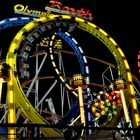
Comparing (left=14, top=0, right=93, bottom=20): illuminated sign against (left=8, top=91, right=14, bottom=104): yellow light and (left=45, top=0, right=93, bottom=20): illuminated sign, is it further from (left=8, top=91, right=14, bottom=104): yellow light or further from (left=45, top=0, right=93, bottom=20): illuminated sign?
(left=8, top=91, right=14, bottom=104): yellow light

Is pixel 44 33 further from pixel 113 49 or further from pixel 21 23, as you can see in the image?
pixel 113 49

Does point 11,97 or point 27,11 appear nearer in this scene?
point 11,97

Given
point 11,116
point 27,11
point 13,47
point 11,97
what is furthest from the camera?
point 27,11

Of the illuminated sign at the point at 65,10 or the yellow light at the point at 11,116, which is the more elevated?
the illuminated sign at the point at 65,10

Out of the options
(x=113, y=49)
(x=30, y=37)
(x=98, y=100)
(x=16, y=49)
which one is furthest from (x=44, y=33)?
(x=98, y=100)

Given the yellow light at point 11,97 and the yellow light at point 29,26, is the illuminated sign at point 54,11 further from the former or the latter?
the yellow light at point 11,97

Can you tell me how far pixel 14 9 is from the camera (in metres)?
15.6

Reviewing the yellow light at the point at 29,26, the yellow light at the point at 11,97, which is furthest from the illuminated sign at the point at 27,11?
the yellow light at the point at 11,97

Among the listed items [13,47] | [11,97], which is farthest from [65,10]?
[11,97]

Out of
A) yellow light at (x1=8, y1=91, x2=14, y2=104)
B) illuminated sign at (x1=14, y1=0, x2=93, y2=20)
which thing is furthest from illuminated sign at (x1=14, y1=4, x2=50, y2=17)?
yellow light at (x1=8, y1=91, x2=14, y2=104)

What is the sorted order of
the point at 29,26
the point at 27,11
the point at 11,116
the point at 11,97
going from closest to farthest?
the point at 11,116
the point at 11,97
the point at 29,26
the point at 27,11

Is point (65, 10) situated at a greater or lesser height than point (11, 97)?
greater

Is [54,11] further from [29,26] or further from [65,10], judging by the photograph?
[29,26]

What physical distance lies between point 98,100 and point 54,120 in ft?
12.0
